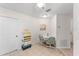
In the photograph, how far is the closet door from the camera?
3510 mm

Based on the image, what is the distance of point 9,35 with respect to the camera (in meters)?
3.82

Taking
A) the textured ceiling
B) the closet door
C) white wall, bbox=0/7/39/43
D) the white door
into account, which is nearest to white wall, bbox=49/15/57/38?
the white door

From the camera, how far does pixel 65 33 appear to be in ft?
14.8

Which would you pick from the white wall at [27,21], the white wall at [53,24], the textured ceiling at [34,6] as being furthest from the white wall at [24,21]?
the white wall at [53,24]

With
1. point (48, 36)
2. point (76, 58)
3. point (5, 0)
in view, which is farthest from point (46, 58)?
point (48, 36)

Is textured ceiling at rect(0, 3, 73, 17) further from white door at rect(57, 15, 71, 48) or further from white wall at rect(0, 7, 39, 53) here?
white door at rect(57, 15, 71, 48)

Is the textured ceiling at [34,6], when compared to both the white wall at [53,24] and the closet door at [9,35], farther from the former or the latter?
the closet door at [9,35]

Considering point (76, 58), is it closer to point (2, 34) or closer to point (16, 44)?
point (2, 34)

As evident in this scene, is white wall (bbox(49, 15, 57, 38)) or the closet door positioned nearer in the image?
the closet door

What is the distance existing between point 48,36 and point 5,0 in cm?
357

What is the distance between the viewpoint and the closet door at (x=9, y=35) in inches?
138

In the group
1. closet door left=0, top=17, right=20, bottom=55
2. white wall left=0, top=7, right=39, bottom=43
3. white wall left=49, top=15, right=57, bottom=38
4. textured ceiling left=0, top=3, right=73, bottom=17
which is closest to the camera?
textured ceiling left=0, top=3, right=73, bottom=17

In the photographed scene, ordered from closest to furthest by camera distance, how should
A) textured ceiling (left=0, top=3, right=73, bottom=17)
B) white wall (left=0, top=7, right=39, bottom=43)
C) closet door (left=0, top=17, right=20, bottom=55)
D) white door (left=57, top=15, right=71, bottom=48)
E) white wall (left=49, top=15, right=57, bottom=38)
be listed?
textured ceiling (left=0, top=3, right=73, bottom=17)
closet door (left=0, top=17, right=20, bottom=55)
white wall (left=0, top=7, right=39, bottom=43)
white wall (left=49, top=15, right=57, bottom=38)
white door (left=57, top=15, right=71, bottom=48)

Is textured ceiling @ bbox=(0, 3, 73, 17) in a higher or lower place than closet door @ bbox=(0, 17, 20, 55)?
higher
